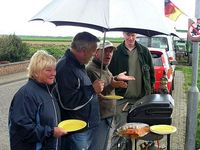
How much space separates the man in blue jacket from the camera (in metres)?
3.92

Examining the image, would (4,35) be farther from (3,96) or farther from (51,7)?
(51,7)

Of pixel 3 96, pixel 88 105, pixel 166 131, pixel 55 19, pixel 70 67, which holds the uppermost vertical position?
pixel 55 19

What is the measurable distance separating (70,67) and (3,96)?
854 centimetres

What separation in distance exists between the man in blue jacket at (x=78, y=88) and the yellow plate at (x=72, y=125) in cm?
23

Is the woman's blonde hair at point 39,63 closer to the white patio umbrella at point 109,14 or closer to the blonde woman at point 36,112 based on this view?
the blonde woman at point 36,112

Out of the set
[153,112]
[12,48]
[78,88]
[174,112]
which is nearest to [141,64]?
[153,112]

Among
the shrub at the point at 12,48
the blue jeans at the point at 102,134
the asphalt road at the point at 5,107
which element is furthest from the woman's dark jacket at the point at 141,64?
the shrub at the point at 12,48

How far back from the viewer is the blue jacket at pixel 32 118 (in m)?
3.39

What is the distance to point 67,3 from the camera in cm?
400

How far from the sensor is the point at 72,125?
12.0 ft

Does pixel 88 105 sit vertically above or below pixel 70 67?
below

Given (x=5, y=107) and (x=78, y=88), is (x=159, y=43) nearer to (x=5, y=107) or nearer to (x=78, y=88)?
(x=5, y=107)

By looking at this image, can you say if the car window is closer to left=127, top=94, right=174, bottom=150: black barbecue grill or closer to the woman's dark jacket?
the woman's dark jacket

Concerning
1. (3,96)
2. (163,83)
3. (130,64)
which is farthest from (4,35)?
(130,64)
